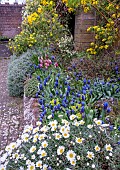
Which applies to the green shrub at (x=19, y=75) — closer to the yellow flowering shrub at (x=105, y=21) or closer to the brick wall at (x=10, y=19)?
the yellow flowering shrub at (x=105, y=21)

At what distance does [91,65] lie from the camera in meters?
4.46

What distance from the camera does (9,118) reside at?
4301 mm

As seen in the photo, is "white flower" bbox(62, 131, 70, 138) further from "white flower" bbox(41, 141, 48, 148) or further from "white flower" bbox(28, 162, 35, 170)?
"white flower" bbox(28, 162, 35, 170)

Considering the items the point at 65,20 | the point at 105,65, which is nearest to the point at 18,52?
the point at 65,20

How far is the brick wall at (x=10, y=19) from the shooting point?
14688 mm

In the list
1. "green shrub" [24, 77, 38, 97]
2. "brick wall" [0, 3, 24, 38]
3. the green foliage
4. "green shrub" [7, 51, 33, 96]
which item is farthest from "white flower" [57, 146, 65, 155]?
"brick wall" [0, 3, 24, 38]

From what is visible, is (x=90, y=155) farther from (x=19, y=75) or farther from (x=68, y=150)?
(x=19, y=75)

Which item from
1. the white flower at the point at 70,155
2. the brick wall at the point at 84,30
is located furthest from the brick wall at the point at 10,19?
the white flower at the point at 70,155

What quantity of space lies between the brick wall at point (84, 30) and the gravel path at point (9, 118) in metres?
1.96

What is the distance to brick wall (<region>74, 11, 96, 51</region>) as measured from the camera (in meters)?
5.89

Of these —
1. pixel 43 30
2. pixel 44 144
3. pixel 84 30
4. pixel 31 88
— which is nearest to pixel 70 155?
pixel 44 144

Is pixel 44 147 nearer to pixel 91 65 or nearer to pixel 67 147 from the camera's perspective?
pixel 67 147

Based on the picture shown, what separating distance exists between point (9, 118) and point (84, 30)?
2821 millimetres

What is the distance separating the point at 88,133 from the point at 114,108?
3.14ft
